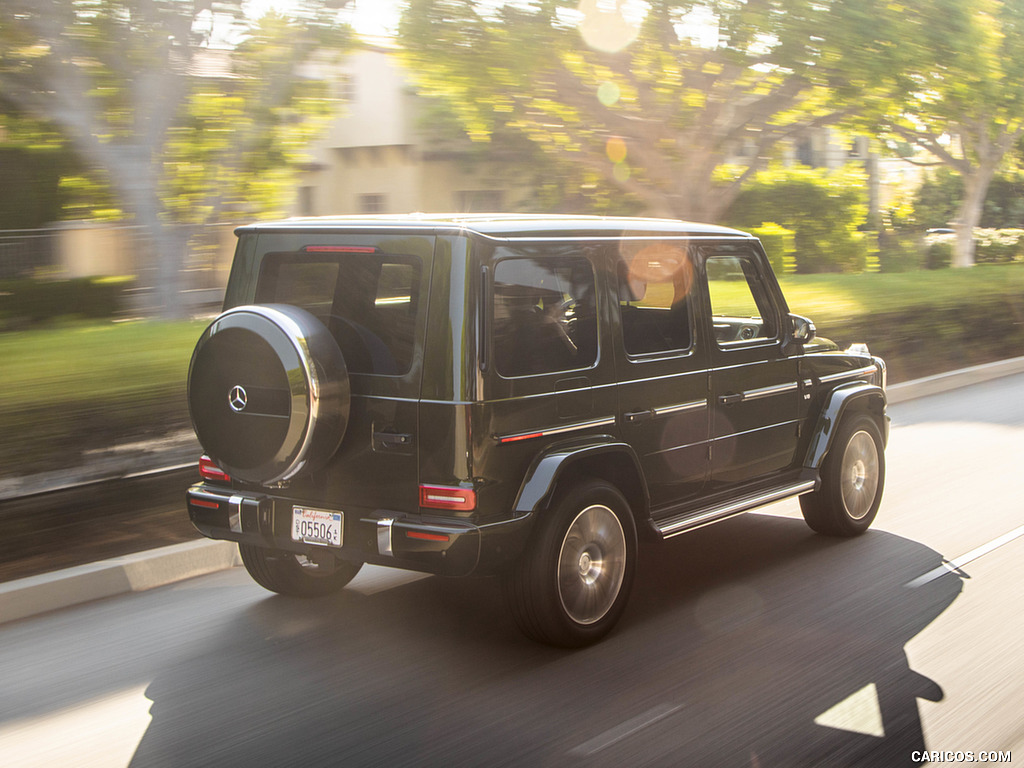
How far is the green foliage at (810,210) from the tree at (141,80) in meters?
16.8

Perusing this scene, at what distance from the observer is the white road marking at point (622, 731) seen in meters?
3.94

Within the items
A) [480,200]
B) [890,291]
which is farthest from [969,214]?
[890,291]

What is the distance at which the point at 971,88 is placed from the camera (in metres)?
21.5

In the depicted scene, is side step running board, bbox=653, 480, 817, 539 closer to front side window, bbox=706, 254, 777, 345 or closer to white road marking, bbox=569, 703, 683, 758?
front side window, bbox=706, 254, 777, 345

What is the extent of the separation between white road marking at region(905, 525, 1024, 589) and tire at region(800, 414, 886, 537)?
703mm

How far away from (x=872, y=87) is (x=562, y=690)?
17181 mm

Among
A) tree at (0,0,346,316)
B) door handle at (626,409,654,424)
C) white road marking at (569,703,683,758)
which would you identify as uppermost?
tree at (0,0,346,316)

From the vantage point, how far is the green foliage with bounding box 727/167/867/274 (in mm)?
29312

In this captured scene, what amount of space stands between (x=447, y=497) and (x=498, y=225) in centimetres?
121

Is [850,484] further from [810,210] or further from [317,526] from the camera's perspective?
[810,210]

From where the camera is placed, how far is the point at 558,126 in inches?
822

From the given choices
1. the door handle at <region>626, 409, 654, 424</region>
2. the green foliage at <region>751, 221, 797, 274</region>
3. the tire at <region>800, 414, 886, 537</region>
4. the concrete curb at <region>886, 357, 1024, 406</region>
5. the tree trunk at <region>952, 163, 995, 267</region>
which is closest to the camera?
the door handle at <region>626, 409, 654, 424</region>

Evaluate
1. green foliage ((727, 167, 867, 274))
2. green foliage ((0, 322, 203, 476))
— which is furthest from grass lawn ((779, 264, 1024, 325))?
green foliage ((727, 167, 867, 274))

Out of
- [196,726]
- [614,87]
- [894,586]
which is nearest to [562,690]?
[196,726]
